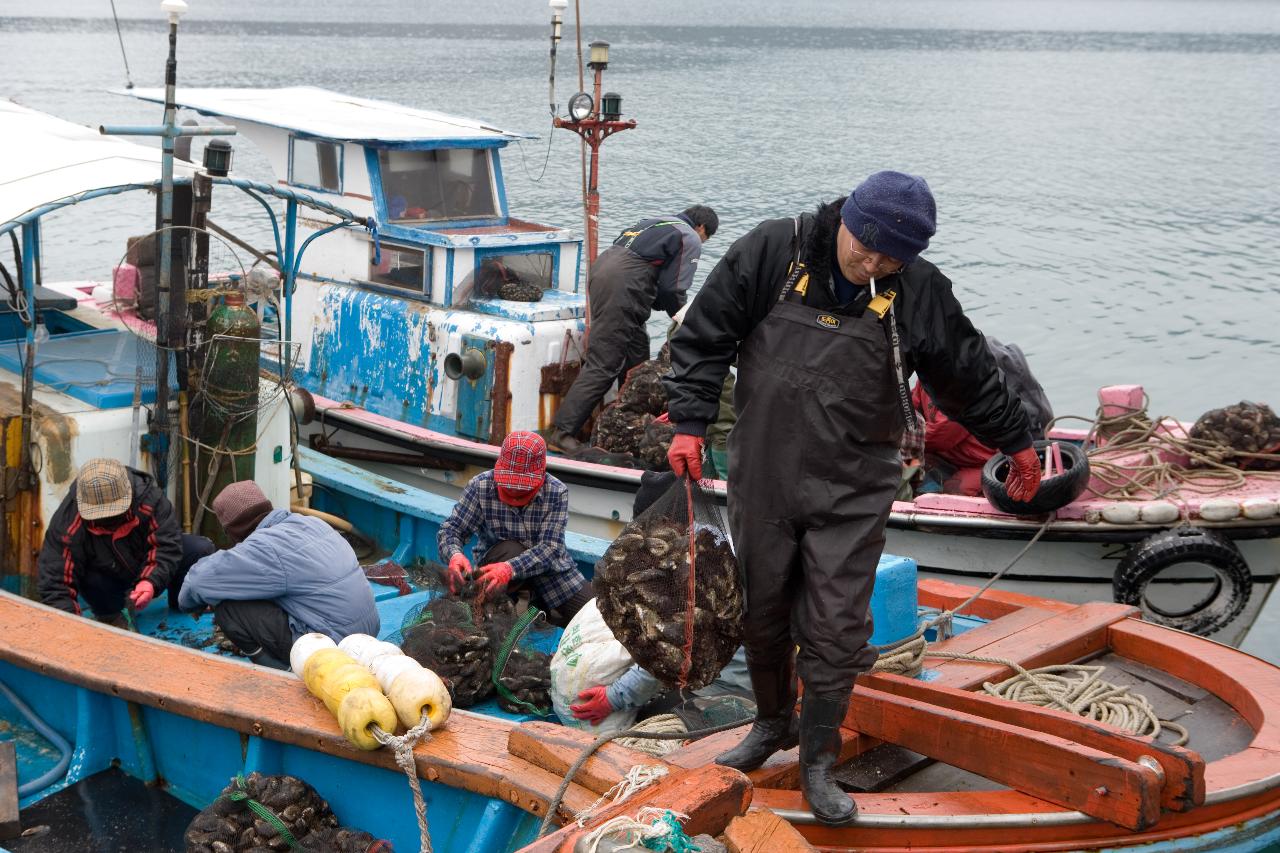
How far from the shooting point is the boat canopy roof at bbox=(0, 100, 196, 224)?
6047 millimetres

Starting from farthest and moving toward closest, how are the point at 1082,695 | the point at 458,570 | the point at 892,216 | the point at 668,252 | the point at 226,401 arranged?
the point at 668,252
the point at 226,401
the point at 458,570
the point at 1082,695
the point at 892,216

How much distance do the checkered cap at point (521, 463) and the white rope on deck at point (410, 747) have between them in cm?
173

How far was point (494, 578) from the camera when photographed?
5949 millimetres

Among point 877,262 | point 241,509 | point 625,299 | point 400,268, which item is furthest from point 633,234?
point 877,262

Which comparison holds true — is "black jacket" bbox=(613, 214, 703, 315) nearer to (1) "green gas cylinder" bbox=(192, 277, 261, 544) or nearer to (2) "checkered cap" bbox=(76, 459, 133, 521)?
(1) "green gas cylinder" bbox=(192, 277, 261, 544)

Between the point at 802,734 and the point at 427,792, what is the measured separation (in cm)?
128

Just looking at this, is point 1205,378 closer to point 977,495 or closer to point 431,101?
point 977,495

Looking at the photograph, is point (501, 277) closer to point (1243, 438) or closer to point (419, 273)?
point (419, 273)

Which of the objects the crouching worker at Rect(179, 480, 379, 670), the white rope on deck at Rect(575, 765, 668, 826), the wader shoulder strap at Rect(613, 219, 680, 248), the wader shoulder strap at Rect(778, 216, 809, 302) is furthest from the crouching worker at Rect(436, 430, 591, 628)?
the wader shoulder strap at Rect(613, 219, 680, 248)

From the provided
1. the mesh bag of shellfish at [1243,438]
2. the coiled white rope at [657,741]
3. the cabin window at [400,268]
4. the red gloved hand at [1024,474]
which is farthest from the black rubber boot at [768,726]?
the cabin window at [400,268]

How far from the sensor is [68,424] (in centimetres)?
630

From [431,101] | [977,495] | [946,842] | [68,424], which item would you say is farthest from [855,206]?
[431,101]

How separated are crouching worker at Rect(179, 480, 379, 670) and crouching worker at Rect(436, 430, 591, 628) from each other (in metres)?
0.60

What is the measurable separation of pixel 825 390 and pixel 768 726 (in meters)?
1.22
